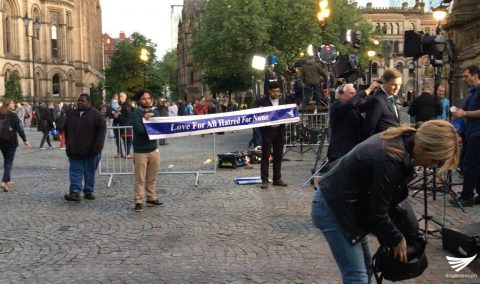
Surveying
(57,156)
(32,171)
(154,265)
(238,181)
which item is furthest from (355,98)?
(57,156)

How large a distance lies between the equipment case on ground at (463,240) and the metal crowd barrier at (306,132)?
10512 millimetres

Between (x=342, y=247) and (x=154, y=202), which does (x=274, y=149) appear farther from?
(x=342, y=247)

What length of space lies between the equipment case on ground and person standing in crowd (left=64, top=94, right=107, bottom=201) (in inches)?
260

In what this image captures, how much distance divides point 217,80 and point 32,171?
39.1 metres

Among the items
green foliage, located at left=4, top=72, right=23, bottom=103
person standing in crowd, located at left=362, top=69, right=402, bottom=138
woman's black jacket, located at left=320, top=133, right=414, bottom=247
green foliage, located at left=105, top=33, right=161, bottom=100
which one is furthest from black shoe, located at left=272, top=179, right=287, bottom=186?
green foliage, located at left=105, top=33, right=161, bottom=100

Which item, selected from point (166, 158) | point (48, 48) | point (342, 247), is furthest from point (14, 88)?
point (342, 247)

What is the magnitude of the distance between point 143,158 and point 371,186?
6.35 m

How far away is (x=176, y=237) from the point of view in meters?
7.16

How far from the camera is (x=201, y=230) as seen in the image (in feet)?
24.7

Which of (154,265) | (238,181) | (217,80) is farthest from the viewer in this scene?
(217,80)

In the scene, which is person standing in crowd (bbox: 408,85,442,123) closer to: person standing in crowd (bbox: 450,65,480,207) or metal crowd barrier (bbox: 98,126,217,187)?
person standing in crowd (bbox: 450,65,480,207)

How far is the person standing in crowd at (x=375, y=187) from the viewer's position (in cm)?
295

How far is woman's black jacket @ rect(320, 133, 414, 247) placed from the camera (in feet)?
9.77

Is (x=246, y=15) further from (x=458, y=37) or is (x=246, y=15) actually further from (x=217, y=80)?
(x=458, y=37)
